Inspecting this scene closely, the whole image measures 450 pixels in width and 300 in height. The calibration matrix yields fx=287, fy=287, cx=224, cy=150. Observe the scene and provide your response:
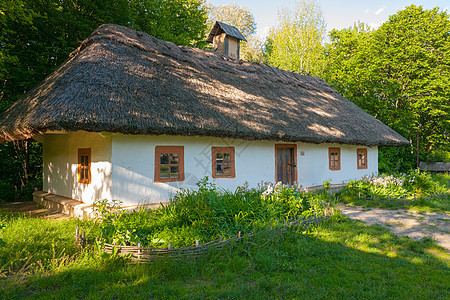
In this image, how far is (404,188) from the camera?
414 inches

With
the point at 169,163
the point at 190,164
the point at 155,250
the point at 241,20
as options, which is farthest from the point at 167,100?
the point at 241,20

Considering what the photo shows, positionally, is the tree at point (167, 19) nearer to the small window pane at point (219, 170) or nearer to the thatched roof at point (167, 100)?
the thatched roof at point (167, 100)

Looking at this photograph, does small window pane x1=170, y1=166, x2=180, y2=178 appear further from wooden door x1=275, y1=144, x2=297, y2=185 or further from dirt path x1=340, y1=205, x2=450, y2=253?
dirt path x1=340, y1=205, x2=450, y2=253

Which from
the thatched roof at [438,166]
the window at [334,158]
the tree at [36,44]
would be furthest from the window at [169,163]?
the thatched roof at [438,166]

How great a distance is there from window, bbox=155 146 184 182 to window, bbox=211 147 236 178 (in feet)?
3.42

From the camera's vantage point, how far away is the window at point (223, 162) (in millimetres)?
8219

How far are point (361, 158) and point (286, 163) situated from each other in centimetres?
495

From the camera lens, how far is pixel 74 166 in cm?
Result: 803

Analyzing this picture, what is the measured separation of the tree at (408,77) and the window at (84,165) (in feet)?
58.0

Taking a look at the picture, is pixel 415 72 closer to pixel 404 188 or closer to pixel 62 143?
pixel 404 188

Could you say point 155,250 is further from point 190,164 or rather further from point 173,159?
point 190,164

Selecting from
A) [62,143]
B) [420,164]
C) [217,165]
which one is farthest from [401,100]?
[62,143]

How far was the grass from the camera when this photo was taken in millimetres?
3445

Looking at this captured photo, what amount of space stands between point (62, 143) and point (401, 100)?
786 inches
